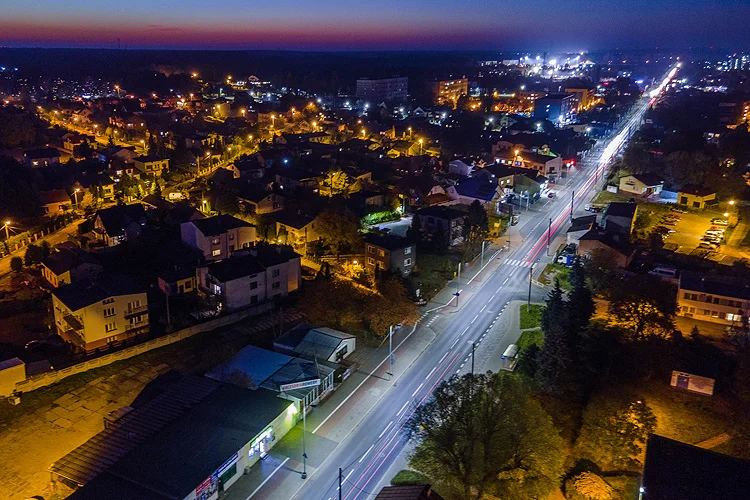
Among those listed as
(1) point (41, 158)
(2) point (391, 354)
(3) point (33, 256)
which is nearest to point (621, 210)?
(2) point (391, 354)

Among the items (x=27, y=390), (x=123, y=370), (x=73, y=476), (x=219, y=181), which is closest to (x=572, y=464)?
(x=73, y=476)

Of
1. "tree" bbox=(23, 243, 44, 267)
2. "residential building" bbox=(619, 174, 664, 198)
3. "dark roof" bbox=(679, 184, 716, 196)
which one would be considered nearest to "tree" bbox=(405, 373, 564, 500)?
"tree" bbox=(23, 243, 44, 267)

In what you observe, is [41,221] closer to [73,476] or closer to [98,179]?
[98,179]

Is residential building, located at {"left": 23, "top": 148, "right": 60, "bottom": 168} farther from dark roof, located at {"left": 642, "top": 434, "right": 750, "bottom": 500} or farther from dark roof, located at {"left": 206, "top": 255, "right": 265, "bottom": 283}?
dark roof, located at {"left": 642, "top": 434, "right": 750, "bottom": 500}

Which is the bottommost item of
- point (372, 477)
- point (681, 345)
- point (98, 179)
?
point (372, 477)

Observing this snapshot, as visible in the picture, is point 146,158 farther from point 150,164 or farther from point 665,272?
point 665,272
